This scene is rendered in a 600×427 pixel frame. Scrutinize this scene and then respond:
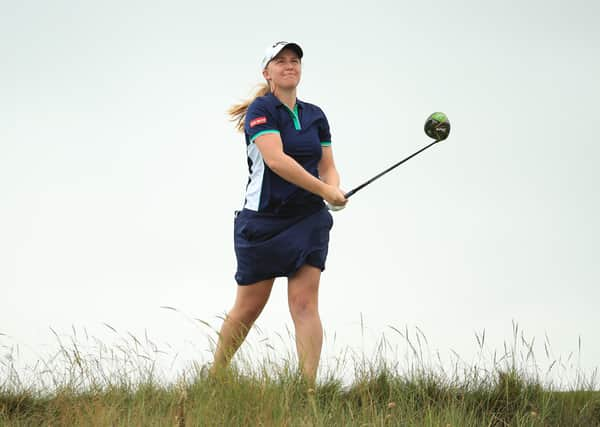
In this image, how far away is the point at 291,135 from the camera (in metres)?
5.71

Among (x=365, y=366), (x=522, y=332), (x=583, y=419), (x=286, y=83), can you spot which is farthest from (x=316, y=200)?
(x=583, y=419)

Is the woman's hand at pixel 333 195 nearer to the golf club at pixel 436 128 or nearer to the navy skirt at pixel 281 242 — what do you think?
the navy skirt at pixel 281 242

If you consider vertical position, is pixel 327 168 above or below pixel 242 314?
above

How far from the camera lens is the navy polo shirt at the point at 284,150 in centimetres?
564

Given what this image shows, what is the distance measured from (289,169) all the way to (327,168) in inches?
25.5

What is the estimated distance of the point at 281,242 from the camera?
568cm

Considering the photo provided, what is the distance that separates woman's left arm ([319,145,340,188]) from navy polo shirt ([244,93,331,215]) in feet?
0.45

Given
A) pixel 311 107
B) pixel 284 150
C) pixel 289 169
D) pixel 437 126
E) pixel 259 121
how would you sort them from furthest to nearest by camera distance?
pixel 437 126
pixel 311 107
pixel 284 150
pixel 259 121
pixel 289 169

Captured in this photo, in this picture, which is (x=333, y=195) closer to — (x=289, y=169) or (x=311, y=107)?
(x=289, y=169)

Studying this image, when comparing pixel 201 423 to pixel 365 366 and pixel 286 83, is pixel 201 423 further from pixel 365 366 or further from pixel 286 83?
pixel 286 83

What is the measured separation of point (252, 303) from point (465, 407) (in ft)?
5.37

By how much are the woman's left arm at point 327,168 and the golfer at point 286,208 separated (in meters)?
0.05

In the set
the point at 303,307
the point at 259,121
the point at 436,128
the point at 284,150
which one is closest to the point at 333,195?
the point at 284,150

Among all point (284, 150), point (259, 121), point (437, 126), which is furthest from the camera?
point (437, 126)
